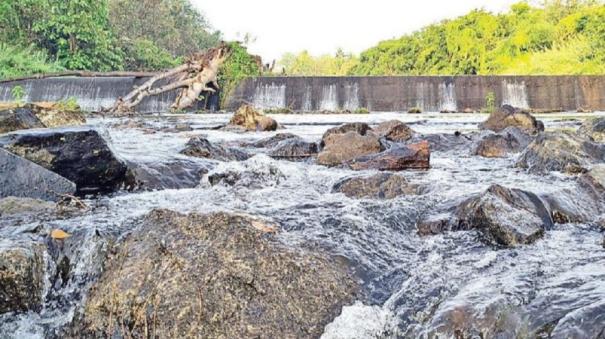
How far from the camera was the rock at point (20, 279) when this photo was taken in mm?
2531

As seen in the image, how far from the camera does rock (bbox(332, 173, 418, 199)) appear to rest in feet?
14.6

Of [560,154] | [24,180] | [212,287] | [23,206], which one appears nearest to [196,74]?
[560,154]

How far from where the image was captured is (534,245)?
3090mm

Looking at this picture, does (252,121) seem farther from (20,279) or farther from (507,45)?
(507,45)

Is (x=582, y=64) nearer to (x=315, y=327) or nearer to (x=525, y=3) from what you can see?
(x=525, y=3)

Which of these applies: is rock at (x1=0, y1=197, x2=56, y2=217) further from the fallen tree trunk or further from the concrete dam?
the concrete dam

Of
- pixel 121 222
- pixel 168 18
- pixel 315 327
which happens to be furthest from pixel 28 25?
pixel 315 327

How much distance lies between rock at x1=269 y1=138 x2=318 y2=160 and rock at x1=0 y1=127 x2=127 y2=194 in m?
2.56

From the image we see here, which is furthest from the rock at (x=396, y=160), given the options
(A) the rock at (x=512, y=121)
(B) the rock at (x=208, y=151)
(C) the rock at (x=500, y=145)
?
(A) the rock at (x=512, y=121)

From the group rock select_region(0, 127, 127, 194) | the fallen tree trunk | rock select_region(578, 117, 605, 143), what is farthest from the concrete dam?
rock select_region(0, 127, 127, 194)

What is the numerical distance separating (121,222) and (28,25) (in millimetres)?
26566

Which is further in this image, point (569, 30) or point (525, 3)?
point (525, 3)

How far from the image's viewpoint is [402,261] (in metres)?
3.02

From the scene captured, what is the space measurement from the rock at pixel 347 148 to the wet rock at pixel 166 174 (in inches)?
53.2
